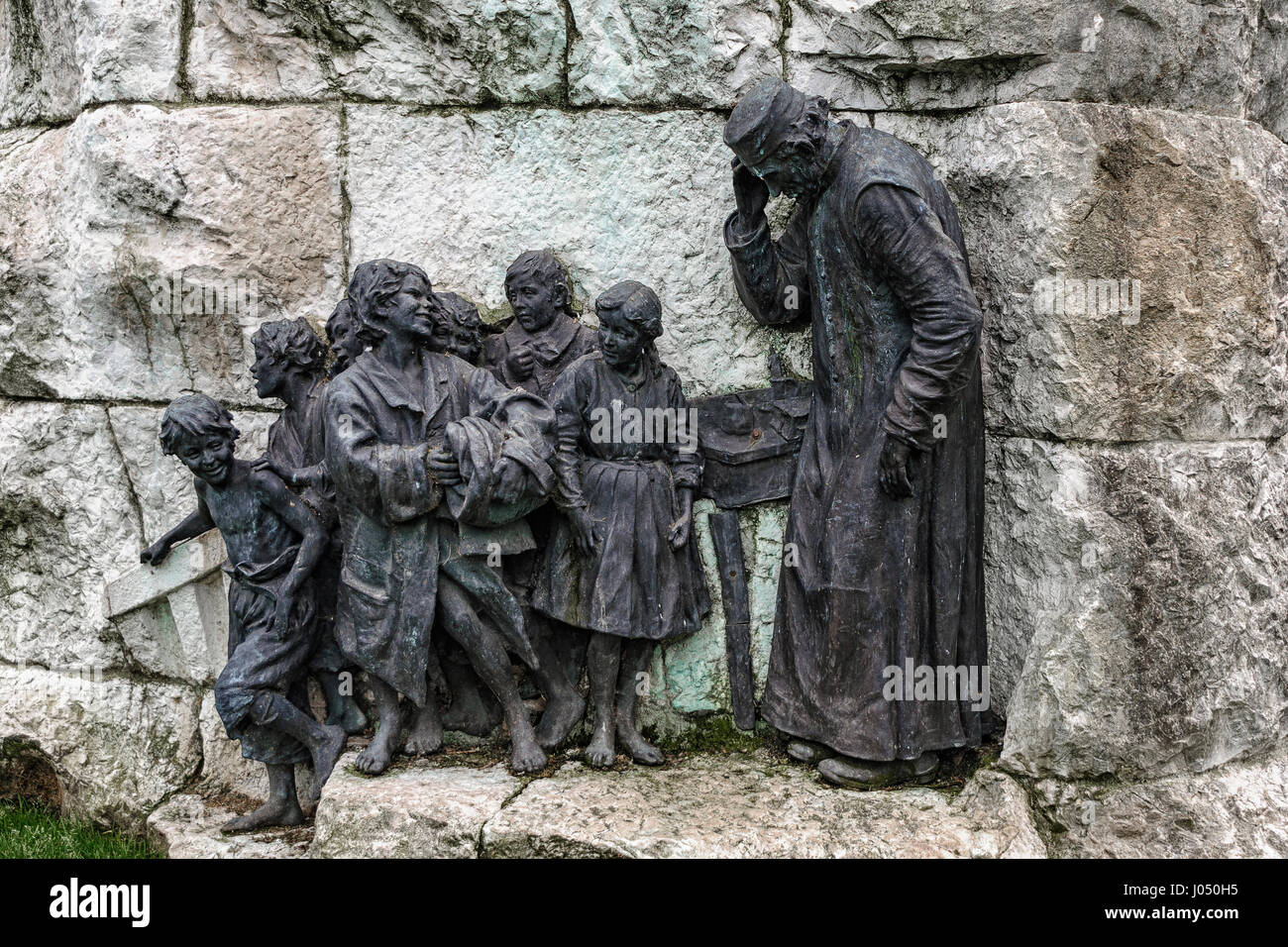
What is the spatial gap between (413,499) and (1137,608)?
8.02 ft

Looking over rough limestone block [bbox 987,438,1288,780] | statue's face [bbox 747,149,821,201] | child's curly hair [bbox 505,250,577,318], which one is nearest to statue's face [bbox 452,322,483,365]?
child's curly hair [bbox 505,250,577,318]

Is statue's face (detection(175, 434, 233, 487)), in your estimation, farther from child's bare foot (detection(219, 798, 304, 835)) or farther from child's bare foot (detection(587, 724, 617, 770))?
child's bare foot (detection(587, 724, 617, 770))

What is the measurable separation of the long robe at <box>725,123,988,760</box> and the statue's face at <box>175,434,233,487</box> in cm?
190

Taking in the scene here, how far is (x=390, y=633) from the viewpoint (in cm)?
421

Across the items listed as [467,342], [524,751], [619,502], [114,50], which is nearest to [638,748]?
[524,751]

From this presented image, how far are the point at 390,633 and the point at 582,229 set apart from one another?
1.63 metres

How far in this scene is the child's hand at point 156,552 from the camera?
4.57 meters

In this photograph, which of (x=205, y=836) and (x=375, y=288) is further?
(x=205, y=836)

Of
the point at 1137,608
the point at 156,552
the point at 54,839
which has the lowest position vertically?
the point at 54,839

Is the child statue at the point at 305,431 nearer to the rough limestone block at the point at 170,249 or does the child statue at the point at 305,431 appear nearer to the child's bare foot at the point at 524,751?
the rough limestone block at the point at 170,249

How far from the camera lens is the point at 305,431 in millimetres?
4449

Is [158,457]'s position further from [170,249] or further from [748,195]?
[748,195]
